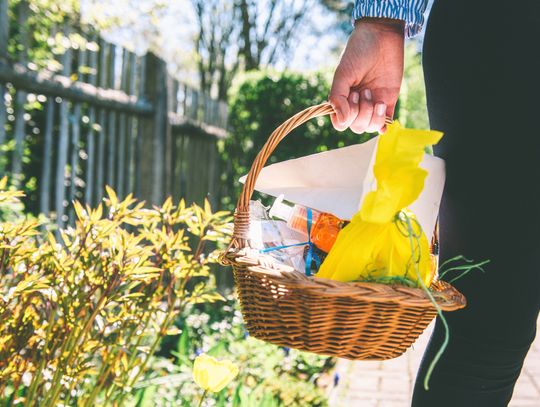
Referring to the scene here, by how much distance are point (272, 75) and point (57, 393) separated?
163 inches

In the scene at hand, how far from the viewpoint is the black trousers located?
1.17 m

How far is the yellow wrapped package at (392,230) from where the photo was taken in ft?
3.45

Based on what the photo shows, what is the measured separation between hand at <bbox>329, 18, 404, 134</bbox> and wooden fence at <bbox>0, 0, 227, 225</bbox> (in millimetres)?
1903

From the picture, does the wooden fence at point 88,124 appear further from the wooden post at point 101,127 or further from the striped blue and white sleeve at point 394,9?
the striped blue and white sleeve at point 394,9

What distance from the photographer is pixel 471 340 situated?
1223 mm

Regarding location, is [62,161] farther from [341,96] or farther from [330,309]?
[330,309]

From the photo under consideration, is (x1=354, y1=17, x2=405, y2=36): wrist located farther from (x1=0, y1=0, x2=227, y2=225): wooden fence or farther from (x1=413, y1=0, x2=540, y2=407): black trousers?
(x1=0, y1=0, x2=227, y2=225): wooden fence

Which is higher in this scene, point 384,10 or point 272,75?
point 272,75

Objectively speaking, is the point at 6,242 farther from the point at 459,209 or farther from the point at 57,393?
the point at 459,209

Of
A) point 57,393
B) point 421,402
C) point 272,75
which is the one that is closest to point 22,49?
point 57,393

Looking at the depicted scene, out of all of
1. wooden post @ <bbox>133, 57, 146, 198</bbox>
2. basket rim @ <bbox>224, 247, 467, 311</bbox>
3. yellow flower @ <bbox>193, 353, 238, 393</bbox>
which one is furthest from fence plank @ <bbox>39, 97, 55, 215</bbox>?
basket rim @ <bbox>224, 247, 467, 311</bbox>

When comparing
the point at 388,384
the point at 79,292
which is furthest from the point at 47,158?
the point at 388,384

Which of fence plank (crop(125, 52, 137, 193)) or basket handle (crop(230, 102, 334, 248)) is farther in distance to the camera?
fence plank (crop(125, 52, 137, 193))

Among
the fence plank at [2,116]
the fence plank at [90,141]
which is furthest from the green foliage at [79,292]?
the fence plank at [90,141]
